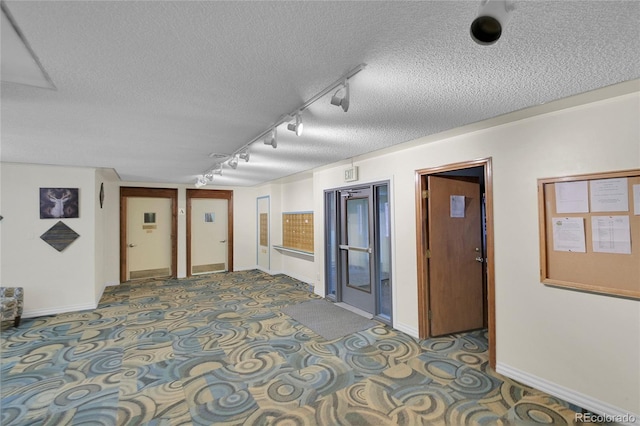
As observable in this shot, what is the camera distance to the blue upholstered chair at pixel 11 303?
12.4 ft

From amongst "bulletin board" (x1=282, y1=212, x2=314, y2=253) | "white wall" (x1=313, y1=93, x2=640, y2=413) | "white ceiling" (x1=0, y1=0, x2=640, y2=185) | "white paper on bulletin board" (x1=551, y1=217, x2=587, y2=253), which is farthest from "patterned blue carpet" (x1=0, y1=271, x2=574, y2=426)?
"white ceiling" (x1=0, y1=0, x2=640, y2=185)

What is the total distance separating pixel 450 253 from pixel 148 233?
6511mm

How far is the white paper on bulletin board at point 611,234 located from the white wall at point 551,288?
13.9 inches

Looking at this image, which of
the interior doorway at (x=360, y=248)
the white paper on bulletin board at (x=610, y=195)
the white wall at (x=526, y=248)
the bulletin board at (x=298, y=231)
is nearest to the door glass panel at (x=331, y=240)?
the interior doorway at (x=360, y=248)

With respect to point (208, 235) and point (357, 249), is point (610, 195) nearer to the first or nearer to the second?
point (357, 249)

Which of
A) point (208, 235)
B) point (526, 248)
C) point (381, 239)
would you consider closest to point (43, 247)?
point (208, 235)

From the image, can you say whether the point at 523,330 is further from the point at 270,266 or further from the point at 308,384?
the point at 270,266

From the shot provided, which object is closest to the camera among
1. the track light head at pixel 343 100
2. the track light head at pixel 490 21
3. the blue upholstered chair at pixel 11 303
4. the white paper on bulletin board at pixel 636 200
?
the track light head at pixel 490 21

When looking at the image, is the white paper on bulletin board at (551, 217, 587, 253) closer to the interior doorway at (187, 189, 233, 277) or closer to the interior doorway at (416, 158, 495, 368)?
the interior doorway at (416, 158, 495, 368)

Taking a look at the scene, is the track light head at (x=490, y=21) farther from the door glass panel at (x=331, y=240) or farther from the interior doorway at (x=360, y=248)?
the door glass panel at (x=331, y=240)

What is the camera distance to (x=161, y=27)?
125 cm

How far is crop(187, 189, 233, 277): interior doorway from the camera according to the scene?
7242 millimetres

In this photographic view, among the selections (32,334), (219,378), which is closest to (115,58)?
(219,378)

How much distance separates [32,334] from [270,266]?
4371 mm
